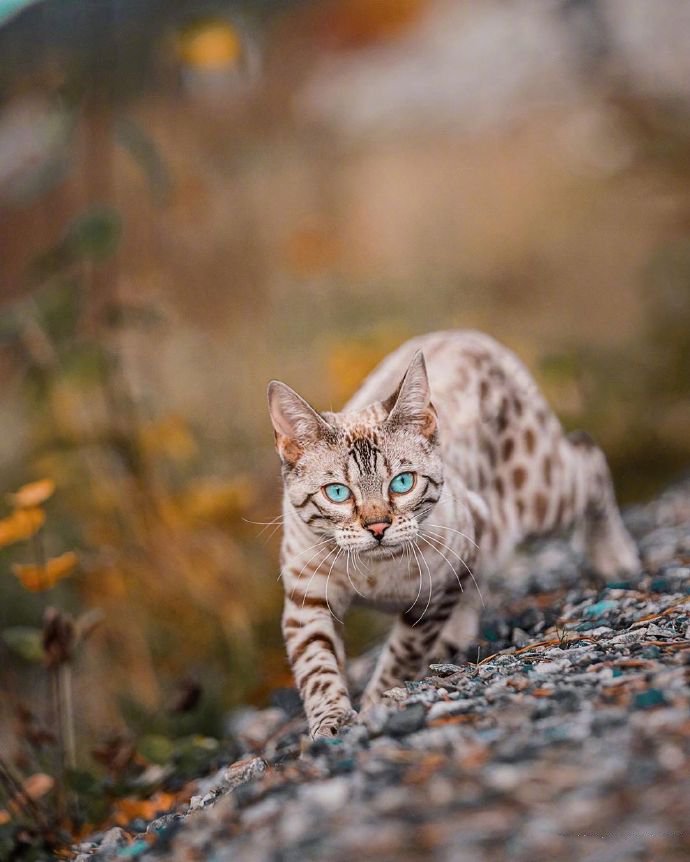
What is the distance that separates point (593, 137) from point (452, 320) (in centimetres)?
276

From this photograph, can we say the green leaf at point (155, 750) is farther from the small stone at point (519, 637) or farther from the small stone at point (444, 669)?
the small stone at point (519, 637)

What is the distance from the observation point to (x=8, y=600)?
6.16 meters

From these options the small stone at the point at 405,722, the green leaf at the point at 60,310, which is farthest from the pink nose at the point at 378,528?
the green leaf at the point at 60,310

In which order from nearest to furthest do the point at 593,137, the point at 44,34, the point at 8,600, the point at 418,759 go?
the point at 418,759
the point at 8,600
the point at 44,34
the point at 593,137

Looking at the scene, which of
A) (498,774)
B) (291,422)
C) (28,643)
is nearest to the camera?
(498,774)

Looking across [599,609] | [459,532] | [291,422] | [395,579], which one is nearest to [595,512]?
[599,609]

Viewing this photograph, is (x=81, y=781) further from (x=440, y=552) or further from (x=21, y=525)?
(x=440, y=552)

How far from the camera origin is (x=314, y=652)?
11.7ft

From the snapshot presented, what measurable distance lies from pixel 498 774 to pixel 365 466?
4.17ft

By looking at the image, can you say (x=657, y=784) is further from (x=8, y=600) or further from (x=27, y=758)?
(x=8, y=600)

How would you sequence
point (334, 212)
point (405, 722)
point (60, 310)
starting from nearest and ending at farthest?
point (405, 722) < point (60, 310) < point (334, 212)

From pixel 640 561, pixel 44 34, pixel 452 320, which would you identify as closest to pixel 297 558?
pixel 640 561

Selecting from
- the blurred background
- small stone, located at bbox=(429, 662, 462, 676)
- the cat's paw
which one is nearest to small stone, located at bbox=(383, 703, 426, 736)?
the cat's paw

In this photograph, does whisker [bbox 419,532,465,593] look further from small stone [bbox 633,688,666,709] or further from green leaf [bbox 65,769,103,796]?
green leaf [bbox 65,769,103,796]
